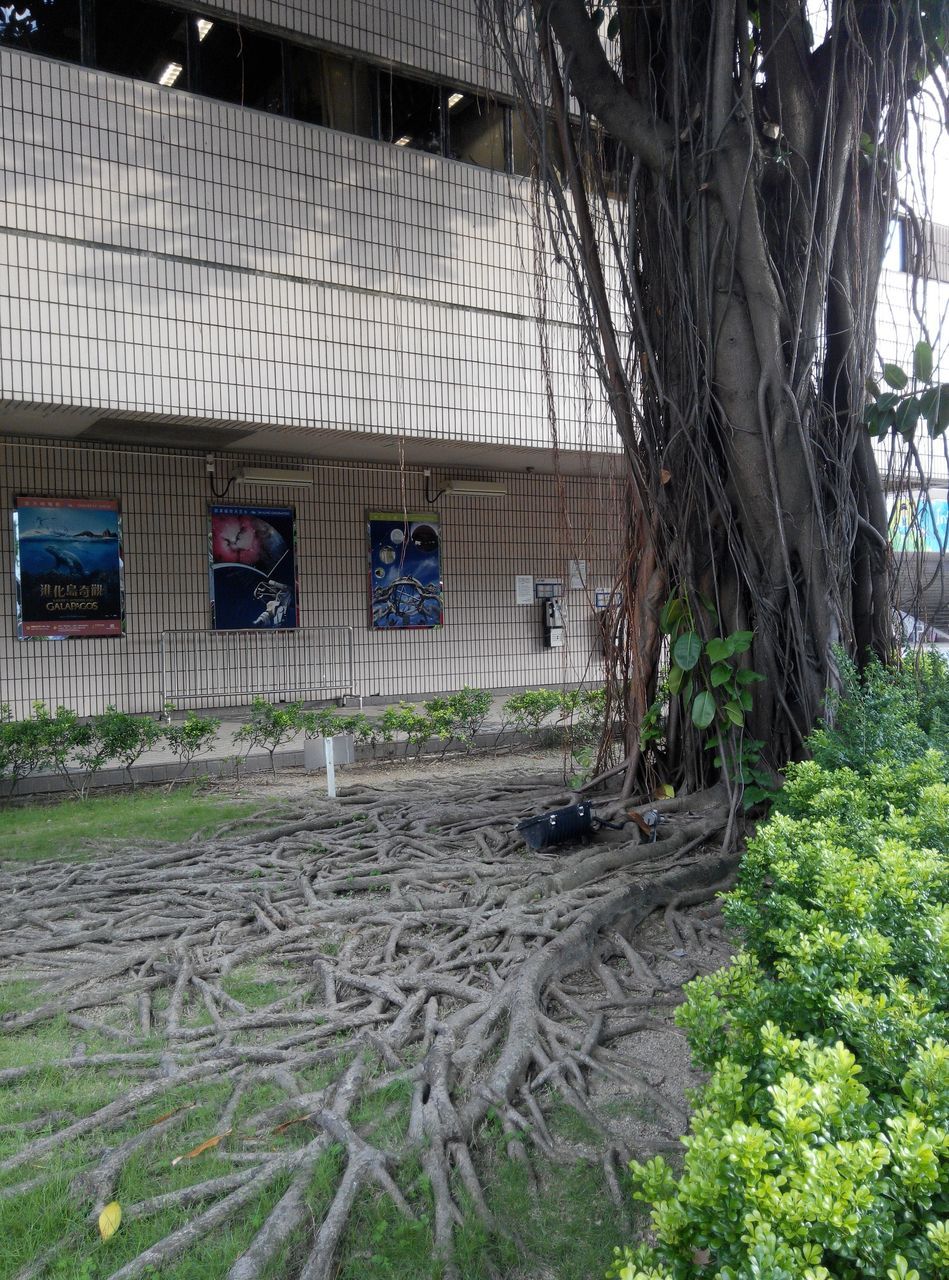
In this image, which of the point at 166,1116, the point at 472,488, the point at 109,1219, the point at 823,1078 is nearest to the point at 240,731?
the point at 472,488

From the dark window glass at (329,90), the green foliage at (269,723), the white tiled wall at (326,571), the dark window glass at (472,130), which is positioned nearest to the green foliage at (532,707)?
the white tiled wall at (326,571)

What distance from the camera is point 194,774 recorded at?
898cm

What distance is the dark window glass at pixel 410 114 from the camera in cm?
1109

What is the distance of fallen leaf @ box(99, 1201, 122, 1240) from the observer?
235 cm

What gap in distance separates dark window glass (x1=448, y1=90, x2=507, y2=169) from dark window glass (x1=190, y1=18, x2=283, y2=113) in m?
2.11

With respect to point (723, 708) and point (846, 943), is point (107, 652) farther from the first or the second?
point (846, 943)

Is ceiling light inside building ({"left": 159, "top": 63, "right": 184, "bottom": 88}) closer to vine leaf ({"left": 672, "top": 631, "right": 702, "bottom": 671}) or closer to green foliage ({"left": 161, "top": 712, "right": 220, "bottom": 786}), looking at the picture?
green foliage ({"left": 161, "top": 712, "right": 220, "bottom": 786})

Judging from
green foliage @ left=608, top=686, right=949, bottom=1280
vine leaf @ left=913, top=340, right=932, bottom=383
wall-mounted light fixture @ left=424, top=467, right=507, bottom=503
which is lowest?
green foliage @ left=608, top=686, right=949, bottom=1280

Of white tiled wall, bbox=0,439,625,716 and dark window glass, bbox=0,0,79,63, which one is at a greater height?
dark window glass, bbox=0,0,79,63

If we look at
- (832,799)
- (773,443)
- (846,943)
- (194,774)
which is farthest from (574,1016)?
(194,774)

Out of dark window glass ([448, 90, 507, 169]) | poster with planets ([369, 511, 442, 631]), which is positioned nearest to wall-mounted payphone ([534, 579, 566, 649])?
poster with planets ([369, 511, 442, 631])

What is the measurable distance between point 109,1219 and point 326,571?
11.3m

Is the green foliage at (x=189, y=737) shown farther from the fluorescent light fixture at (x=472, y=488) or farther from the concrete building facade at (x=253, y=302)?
the fluorescent light fixture at (x=472, y=488)

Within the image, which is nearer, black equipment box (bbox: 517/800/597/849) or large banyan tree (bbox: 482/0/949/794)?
large banyan tree (bbox: 482/0/949/794)
